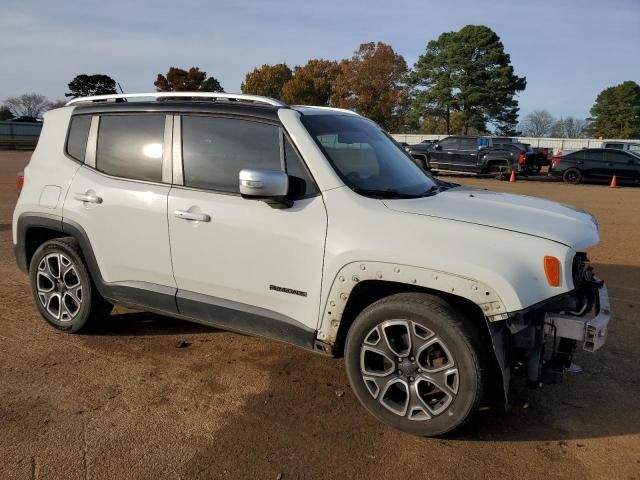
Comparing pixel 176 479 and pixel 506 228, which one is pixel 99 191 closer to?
pixel 176 479

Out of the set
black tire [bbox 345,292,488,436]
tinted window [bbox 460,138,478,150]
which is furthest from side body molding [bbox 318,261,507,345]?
tinted window [bbox 460,138,478,150]

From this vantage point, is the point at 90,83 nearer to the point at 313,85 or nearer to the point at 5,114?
the point at 5,114

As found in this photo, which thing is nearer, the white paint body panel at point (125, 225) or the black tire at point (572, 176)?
the white paint body panel at point (125, 225)

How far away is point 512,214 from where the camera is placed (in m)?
3.31

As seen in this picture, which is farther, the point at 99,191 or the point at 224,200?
the point at 99,191

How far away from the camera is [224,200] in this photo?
11.9 ft

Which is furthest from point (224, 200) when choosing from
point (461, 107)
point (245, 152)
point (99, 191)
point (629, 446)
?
point (461, 107)

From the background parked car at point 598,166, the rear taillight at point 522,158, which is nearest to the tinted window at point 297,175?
the rear taillight at point 522,158

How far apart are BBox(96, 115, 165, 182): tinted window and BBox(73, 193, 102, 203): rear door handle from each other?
220 mm

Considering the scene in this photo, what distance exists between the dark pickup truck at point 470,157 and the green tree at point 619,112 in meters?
51.8

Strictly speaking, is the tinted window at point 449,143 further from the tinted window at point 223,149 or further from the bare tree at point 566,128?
the bare tree at point 566,128

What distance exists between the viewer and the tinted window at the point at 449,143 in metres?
22.9

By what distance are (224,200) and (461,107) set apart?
185 ft

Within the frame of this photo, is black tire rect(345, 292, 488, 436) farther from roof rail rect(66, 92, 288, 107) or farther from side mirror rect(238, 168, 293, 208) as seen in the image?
A: roof rail rect(66, 92, 288, 107)
